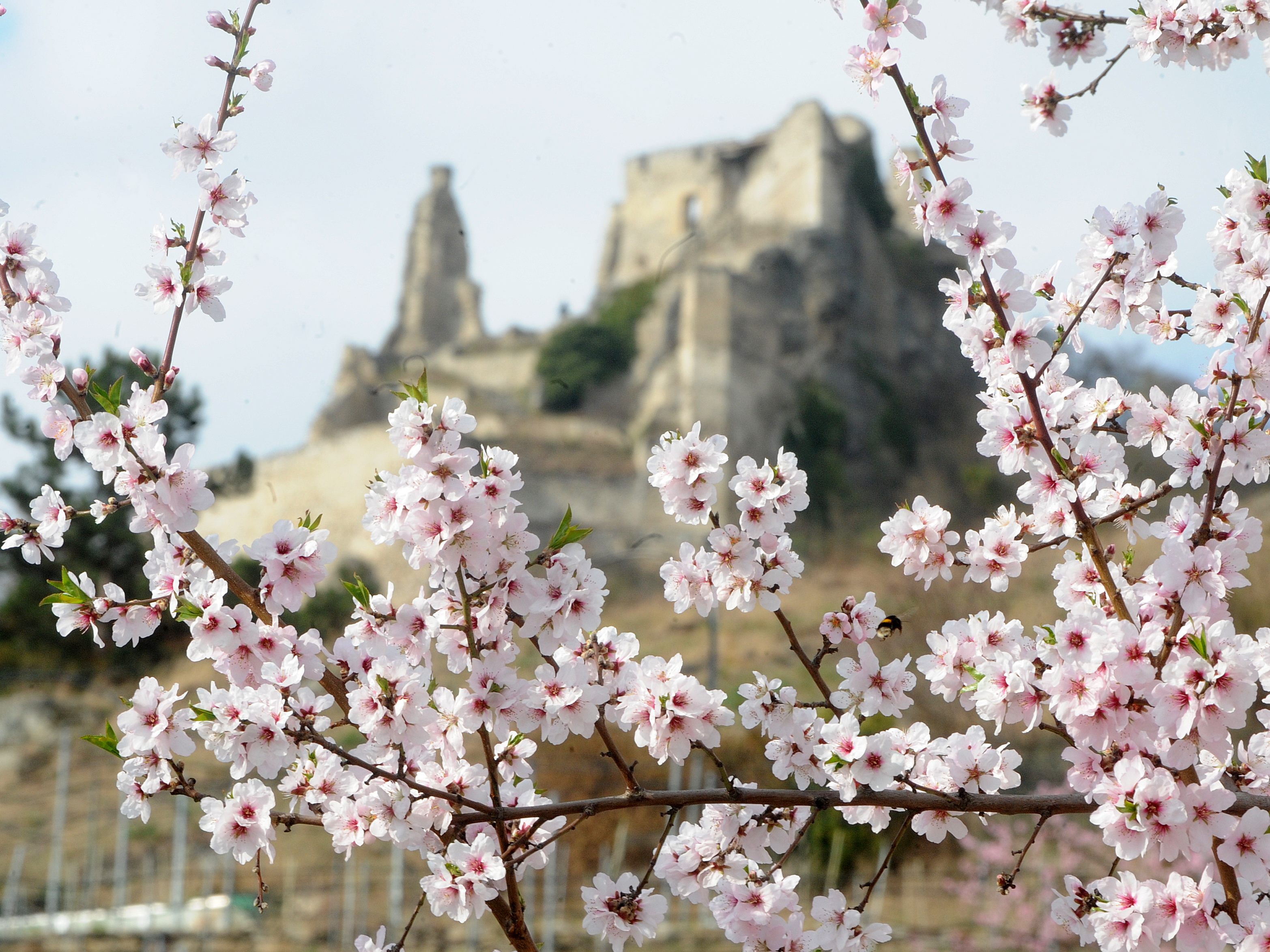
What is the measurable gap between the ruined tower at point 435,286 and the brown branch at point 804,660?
36507mm

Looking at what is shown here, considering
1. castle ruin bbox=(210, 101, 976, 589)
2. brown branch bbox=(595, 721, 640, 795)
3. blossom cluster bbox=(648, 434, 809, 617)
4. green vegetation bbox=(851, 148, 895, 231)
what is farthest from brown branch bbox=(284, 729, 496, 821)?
green vegetation bbox=(851, 148, 895, 231)

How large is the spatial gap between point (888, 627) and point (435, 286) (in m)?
38.3

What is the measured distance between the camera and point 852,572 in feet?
48.5

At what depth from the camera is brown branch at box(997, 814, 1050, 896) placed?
1521 millimetres

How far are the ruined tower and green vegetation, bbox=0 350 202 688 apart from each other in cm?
2079

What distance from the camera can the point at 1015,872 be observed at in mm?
1544

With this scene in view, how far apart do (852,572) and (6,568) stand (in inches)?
487

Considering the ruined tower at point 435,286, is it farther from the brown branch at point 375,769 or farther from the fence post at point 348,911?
the brown branch at point 375,769

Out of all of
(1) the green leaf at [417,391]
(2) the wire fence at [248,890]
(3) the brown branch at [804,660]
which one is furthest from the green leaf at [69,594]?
(2) the wire fence at [248,890]

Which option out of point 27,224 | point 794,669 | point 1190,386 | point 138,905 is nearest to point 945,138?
point 1190,386

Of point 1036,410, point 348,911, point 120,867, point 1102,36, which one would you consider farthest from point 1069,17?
point 348,911

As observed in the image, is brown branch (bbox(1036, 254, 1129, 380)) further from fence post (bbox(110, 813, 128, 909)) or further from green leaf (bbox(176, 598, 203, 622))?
fence post (bbox(110, 813, 128, 909))

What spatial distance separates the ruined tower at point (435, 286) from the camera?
3831cm

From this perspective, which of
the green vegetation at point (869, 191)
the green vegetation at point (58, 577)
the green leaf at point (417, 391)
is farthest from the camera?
the green vegetation at point (869, 191)
